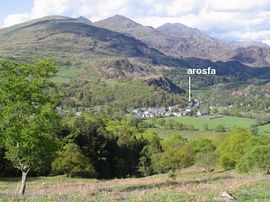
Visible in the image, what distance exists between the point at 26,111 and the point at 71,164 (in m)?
46.5

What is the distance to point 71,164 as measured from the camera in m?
74.8

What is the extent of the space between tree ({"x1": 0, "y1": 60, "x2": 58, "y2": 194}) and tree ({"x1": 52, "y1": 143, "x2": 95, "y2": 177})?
42.3m

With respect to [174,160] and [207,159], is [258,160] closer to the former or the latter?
[207,159]

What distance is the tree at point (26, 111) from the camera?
28.7m

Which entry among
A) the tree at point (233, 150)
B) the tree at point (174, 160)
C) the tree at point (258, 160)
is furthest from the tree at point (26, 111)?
the tree at point (174, 160)

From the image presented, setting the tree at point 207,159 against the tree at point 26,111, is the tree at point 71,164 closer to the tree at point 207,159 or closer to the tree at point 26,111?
the tree at point 207,159

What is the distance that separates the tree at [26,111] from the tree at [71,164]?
4234 centimetres

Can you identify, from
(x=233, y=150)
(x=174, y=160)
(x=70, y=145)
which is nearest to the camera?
(x=70, y=145)

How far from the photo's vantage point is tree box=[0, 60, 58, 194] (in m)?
28.7

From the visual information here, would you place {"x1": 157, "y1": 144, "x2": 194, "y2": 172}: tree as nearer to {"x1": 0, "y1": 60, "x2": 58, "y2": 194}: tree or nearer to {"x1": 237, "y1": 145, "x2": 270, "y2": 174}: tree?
{"x1": 237, "y1": 145, "x2": 270, "y2": 174}: tree

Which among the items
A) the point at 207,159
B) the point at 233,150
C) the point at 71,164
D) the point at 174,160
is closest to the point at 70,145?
the point at 71,164

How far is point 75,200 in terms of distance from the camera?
19391mm

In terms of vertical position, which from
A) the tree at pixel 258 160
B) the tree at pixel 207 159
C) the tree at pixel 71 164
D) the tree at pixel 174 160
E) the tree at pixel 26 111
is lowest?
the tree at pixel 174 160

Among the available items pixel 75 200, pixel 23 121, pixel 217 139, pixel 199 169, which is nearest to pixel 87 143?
pixel 199 169
